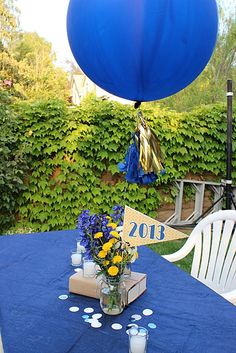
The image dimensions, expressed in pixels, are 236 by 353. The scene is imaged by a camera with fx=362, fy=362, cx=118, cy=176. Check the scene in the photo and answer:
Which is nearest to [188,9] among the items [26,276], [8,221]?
[26,276]

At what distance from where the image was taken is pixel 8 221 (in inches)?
→ 154

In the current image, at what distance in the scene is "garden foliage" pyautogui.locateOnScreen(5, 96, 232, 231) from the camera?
3973 millimetres

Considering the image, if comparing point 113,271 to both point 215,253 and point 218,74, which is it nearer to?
point 215,253

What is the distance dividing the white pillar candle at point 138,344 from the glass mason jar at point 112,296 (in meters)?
0.23

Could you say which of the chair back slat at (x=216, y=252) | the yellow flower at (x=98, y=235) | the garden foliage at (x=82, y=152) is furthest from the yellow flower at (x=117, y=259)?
the garden foliage at (x=82, y=152)

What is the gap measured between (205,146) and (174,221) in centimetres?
101

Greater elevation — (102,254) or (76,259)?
(102,254)

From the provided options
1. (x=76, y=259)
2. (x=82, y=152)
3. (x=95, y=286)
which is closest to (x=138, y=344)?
(x=95, y=286)

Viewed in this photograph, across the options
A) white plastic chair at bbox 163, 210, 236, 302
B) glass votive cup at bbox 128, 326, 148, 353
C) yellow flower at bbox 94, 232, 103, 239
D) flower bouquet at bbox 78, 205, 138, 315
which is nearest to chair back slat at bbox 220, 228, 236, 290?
white plastic chair at bbox 163, 210, 236, 302

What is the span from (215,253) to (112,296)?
0.95 m

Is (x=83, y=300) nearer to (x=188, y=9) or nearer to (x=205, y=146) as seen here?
(x=188, y=9)

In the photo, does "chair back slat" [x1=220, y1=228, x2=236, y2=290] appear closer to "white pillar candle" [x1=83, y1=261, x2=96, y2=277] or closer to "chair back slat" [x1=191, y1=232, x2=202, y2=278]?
"chair back slat" [x1=191, y1=232, x2=202, y2=278]

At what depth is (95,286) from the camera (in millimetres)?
1398

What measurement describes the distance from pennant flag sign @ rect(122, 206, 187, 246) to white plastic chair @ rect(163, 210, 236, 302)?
636 millimetres
